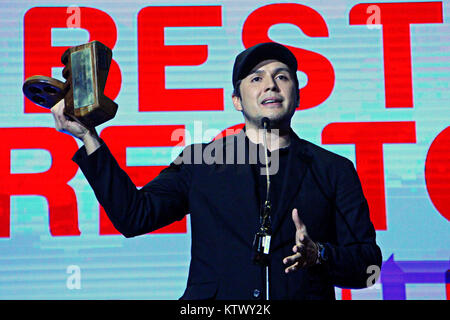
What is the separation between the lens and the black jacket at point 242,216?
1823 millimetres

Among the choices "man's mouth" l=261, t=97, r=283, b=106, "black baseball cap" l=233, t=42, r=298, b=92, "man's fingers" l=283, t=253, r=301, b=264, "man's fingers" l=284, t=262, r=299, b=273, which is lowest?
"man's fingers" l=284, t=262, r=299, b=273

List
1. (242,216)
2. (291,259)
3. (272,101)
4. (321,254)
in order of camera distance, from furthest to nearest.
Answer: (272,101), (242,216), (321,254), (291,259)

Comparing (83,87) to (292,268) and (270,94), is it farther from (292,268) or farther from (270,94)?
(292,268)

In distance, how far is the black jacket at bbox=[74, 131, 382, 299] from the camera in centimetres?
182

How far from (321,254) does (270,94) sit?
629 mm

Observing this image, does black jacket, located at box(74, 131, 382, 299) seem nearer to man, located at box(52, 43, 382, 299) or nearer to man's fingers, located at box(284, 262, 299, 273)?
man, located at box(52, 43, 382, 299)

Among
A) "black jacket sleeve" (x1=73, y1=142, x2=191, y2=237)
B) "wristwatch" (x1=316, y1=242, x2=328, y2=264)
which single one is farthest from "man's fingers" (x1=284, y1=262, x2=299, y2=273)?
"black jacket sleeve" (x1=73, y1=142, x2=191, y2=237)

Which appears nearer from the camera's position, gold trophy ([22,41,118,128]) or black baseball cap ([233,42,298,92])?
gold trophy ([22,41,118,128])

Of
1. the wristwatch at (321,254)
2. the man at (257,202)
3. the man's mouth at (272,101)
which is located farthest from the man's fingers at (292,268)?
the man's mouth at (272,101)

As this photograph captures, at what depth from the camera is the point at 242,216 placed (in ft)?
6.30

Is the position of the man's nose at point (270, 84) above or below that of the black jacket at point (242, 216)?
above

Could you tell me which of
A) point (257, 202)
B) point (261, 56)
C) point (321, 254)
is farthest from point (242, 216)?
point (261, 56)

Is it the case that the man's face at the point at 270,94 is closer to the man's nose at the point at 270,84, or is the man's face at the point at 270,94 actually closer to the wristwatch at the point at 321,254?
the man's nose at the point at 270,84

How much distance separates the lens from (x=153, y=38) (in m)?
2.97
